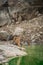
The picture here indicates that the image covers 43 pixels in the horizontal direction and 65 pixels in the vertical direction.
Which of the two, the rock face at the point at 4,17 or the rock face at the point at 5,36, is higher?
the rock face at the point at 4,17

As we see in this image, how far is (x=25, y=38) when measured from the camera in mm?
34000

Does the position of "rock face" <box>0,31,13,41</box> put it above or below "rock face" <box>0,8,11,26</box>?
below

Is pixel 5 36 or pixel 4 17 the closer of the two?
pixel 5 36

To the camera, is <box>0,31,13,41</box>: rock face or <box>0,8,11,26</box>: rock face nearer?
<box>0,31,13,41</box>: rock face

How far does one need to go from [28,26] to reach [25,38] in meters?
3.88

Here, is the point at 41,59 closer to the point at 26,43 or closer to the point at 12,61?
the point at 12,61

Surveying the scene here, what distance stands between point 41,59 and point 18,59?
1.63m

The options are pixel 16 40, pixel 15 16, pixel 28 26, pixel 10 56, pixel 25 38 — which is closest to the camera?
pixel 10 56

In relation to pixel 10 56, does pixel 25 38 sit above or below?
below

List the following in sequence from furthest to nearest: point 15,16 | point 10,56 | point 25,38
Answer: point 15,16
point 25,38
point 10,56

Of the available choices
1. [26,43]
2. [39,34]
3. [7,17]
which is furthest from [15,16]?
[26,43]

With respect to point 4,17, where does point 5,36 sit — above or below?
below

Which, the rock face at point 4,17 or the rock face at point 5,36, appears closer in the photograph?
the rock face at point 5,36

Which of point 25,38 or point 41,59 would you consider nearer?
point 41,59
